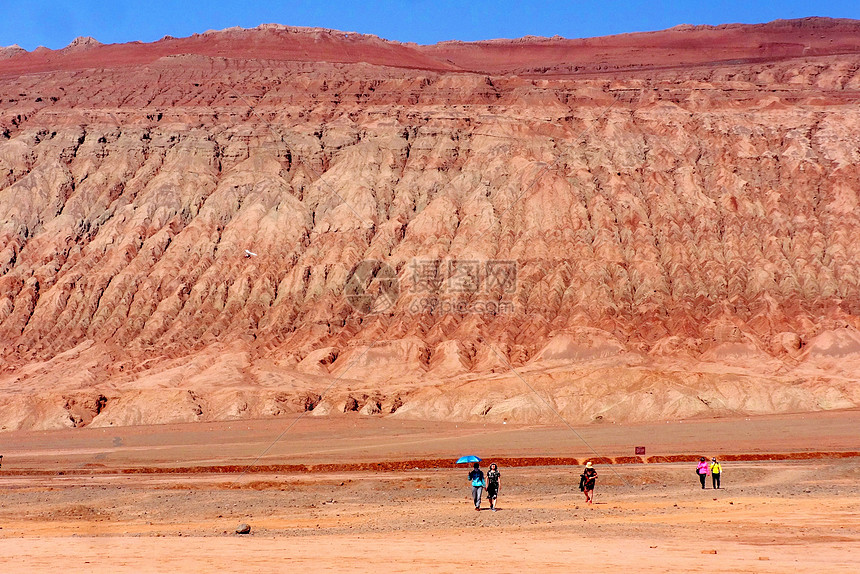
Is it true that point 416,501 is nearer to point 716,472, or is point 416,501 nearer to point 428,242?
point 716,472

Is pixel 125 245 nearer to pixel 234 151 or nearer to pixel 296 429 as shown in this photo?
pixel 234 151

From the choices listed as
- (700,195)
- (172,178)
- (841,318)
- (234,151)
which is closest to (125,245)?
(172,178)

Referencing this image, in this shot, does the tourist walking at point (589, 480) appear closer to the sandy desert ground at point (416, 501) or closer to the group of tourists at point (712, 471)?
the sandy desert ground at point (416, 501)

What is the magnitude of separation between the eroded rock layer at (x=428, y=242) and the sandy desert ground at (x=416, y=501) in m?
8.95

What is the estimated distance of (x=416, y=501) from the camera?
32938 millimetres

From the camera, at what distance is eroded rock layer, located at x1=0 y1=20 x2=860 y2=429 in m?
73.1

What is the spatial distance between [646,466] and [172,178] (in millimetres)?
67942

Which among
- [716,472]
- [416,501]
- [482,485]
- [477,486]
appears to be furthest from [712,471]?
[416,501]

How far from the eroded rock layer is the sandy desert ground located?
8952 mm

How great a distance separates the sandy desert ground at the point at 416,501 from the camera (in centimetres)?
1956

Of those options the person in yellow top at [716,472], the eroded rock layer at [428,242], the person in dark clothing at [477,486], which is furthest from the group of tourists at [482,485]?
the eroded rock layer at [428,242]

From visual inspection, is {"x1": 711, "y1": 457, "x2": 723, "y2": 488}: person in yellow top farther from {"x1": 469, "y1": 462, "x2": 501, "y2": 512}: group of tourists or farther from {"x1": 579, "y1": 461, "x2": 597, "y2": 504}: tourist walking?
{"x1": 469, "y1": 462, "x2": 501, "y2": 512}: group of tourists

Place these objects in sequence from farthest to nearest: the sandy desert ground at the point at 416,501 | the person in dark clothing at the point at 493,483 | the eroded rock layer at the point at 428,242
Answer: the eroded rock layer at the point at 428,242 < the person in dark clothing at the point at 493,483 < the sandy desert ground at the point at 416,501

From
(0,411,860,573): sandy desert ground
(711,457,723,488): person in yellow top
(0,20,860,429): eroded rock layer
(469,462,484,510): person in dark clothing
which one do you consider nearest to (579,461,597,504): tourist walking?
(0,411,860,573): sandy desert ground
